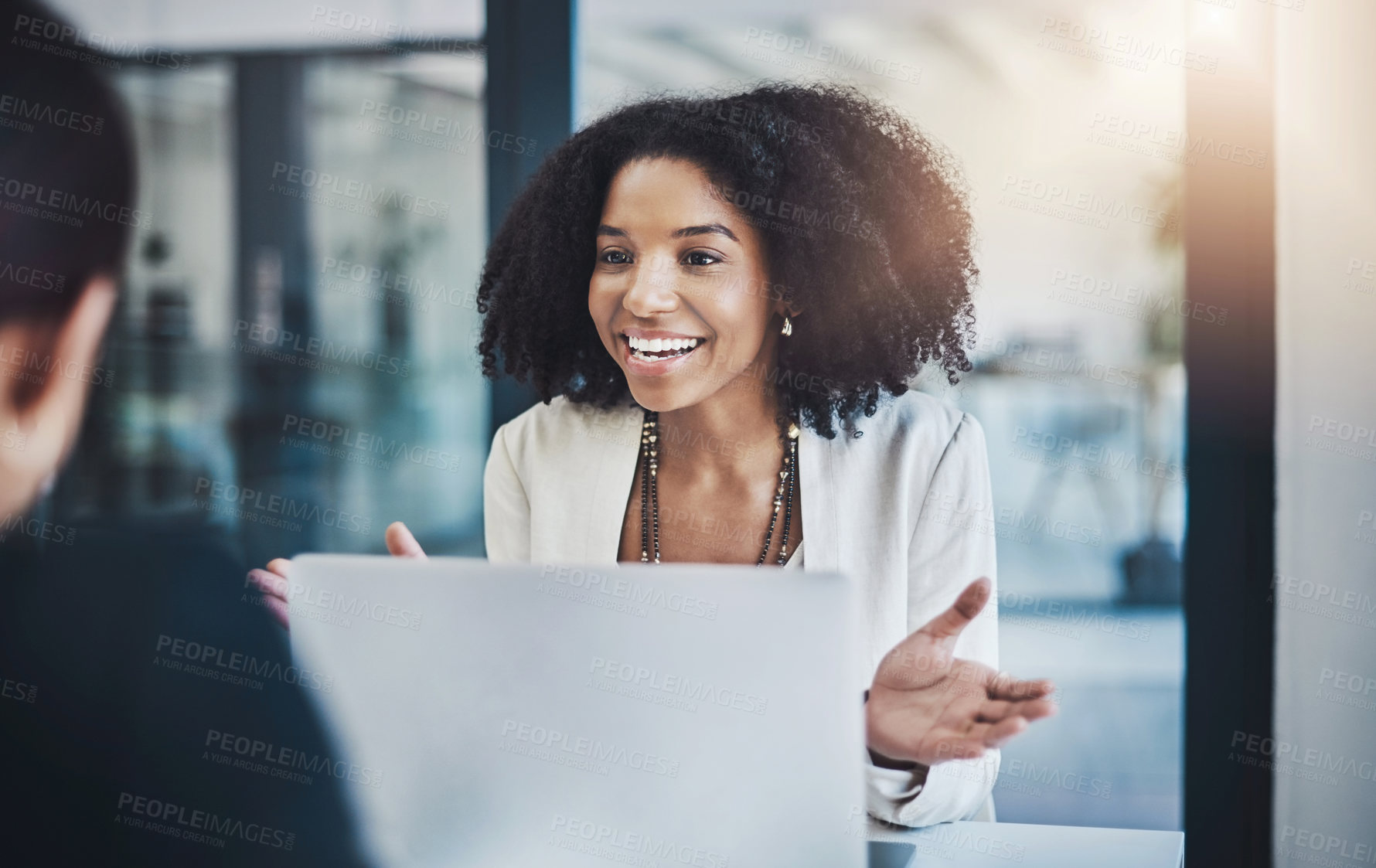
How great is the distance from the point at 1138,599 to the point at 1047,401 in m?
0.89

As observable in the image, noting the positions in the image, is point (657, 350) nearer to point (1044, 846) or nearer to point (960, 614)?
point (960, 614)

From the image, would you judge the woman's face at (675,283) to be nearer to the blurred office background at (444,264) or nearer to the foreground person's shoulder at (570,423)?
the foreground person's shoulder at (570,423)

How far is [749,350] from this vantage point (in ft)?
5.20

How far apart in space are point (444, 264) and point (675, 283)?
1.06 meters

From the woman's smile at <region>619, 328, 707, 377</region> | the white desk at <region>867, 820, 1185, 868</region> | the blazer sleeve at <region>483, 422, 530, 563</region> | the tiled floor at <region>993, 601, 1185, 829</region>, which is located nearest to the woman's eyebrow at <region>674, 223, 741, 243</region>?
the woman's smile at <region>619, 328, 707, 377</region>

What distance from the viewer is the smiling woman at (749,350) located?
1.53m

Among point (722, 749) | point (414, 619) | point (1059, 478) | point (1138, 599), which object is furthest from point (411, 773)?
point (1138, 599)

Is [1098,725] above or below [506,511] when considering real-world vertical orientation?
below

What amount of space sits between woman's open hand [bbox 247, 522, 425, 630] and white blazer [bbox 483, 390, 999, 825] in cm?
39

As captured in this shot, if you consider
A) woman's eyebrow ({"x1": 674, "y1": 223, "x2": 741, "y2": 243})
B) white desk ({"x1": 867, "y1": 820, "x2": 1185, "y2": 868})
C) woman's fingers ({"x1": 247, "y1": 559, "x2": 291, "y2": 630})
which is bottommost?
white desk ({"x1": 867, "y1": 820, "x2": 1185, "y2": 868})

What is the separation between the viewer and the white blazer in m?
1.55

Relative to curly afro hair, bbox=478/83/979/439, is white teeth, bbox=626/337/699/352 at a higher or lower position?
lower

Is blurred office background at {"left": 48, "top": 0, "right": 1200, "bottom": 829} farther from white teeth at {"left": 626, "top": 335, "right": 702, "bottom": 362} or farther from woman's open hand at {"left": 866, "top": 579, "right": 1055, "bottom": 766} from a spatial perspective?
woman's open hand at {"left": 866, "top": 579, "right": 1055, "bottom": 766}

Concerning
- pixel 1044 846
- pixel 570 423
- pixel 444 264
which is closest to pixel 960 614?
pixel 1044 846
